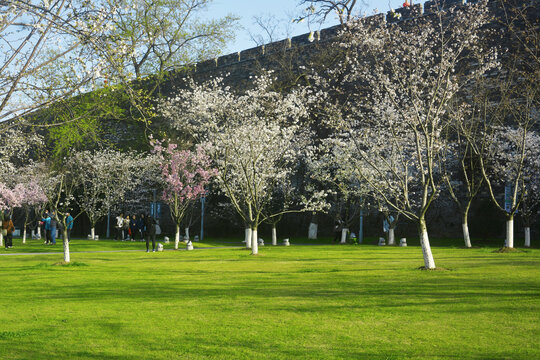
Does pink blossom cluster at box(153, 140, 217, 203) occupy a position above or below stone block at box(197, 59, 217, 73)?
below

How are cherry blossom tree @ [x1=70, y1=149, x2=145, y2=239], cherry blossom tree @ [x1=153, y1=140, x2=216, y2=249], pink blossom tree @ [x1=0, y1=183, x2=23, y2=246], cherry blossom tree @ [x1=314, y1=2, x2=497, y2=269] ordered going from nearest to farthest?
cherry blossom tree @ [x1=314, y1=2, x2=497, y2=269] < cherry blossom tree @ [x1=153, y1=140, x2=216, y2=249] < pink blossom tree @ [x1=0, y1=183, x2=23, y2=246] < cherry blossom tree @ [x1=70, y1=149, x2=145, y2=239]

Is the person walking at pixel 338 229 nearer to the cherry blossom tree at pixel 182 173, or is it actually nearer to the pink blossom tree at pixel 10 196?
the cherry blossom tree at pixel 182 173

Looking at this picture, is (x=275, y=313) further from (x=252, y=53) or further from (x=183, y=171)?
(x=252, y=53)

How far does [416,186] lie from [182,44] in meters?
18.7

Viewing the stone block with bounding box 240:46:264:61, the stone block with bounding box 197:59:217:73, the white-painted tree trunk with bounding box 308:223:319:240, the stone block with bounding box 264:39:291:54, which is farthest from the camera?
the stone block with bounding box 197:59:217:73

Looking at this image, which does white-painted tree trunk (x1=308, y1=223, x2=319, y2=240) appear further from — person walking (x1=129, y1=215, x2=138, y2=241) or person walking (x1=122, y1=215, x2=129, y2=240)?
person walking (x1=122, y1=215, x2=129, y2=240)

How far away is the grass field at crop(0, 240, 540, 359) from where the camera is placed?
20.4ft

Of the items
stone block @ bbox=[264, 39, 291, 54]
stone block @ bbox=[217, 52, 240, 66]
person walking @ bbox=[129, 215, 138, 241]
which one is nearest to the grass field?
person walking @ bbox=[129, 215, 138, 241]

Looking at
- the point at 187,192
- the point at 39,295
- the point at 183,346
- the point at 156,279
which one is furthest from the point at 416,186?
the point at 183,346

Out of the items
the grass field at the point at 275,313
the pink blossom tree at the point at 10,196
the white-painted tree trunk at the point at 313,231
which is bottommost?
the grass field at the point at 275,313

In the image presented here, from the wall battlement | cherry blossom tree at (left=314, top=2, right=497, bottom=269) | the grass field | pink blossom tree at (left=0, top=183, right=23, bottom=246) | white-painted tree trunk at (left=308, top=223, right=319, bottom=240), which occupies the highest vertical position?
the wall battlement

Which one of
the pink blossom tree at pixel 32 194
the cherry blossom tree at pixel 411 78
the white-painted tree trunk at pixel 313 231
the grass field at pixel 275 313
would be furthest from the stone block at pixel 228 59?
the grass field at pixel 275 313

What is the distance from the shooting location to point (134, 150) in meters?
40.4

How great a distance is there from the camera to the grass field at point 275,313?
6223 mm
